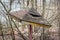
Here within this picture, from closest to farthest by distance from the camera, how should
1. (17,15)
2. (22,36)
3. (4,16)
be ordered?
(17,15) < (4,16) < (22,36)

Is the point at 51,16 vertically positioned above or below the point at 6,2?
below

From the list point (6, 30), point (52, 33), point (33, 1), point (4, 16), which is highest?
point (33, 1)

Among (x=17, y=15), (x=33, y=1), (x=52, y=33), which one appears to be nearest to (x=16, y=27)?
(x=33, y=1)

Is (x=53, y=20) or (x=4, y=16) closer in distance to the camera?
(x=4, y=16)

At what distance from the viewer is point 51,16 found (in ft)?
16.8

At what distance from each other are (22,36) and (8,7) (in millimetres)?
870

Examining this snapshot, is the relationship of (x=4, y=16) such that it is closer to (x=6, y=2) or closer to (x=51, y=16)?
(x=6, y=2)

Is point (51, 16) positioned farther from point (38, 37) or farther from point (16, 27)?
point (16, 27)

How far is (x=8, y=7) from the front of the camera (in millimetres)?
4535

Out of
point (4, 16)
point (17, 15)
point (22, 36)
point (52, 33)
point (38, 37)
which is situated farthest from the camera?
point (52, 33)

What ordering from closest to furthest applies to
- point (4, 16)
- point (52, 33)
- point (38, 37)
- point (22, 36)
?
point (4, 16) < point (22, 36) < point (38, 37) < point (52, 33)

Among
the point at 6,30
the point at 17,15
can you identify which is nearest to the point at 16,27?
the point at 6,30

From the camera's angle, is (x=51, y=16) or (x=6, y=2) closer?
(x=6, y=2)

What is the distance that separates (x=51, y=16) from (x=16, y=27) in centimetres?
111
